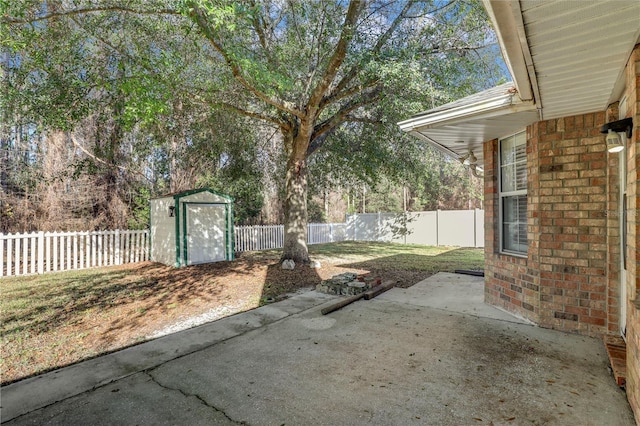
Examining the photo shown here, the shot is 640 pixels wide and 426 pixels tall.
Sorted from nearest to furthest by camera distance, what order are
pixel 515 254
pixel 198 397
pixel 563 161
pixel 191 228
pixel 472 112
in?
1. pixel 198 397
2. pixel 472 112
3. pixel 563 161
4. pixel 515 254
5. pixel 191 228

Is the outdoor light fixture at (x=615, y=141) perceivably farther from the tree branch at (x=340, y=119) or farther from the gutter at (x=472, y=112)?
the tree branch at (x=340, y=119)

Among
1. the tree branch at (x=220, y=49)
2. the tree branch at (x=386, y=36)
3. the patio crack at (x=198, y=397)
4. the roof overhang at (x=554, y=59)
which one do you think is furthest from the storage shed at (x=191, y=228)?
the roof overhang at (x=554, y=59)

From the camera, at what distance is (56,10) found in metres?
6.25

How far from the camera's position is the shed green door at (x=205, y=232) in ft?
30.0

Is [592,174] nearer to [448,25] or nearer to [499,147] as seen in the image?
[499,147]

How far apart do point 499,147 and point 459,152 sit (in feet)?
3.96

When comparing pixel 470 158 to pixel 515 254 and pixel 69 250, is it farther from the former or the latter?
pixel 69 250

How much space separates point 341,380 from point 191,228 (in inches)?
301

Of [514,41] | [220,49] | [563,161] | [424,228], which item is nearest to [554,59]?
[514,41]

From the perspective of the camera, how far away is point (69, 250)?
8.53 meters

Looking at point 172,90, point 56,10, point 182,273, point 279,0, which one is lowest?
point 182,273

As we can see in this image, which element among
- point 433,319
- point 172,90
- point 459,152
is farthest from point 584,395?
point 172,90

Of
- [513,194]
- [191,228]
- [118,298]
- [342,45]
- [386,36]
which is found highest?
[386,36]

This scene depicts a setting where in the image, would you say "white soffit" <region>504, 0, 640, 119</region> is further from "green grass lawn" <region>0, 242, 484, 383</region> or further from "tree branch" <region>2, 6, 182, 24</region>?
"tree branch" <region>2, 6, 182, 24</region>
